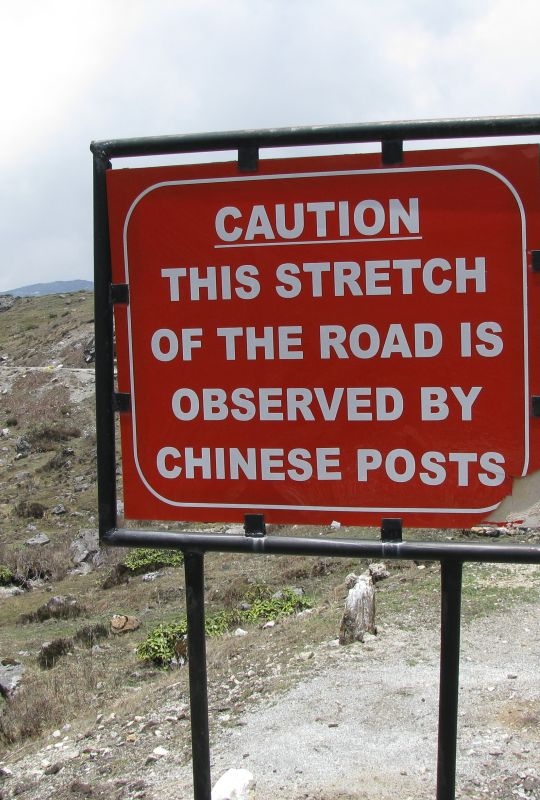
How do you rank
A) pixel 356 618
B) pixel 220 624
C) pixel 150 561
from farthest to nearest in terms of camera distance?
pixel 150 561, pixel 220 624, pixel 356 618

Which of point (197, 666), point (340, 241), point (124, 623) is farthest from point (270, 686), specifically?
point (124, 623)

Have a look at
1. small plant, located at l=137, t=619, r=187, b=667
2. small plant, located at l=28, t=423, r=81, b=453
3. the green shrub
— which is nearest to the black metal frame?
small plant, located at l=137, t=619, r=187, b=667

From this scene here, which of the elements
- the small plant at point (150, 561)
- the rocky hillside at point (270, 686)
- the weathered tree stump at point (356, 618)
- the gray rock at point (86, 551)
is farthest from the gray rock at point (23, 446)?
the weathered tree stump at point (356, 618)

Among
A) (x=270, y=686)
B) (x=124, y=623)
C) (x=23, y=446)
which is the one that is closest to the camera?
(x=270, y=686)

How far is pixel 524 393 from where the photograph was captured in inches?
95.8

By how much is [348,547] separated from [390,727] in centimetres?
274

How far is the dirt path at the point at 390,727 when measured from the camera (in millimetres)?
3988

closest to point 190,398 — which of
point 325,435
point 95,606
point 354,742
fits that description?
point 325,435

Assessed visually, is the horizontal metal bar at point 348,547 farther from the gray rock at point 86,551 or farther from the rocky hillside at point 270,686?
the gray rock at point 86,551

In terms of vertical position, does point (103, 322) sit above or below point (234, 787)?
above

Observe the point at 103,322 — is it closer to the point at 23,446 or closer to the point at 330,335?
the point at 330,335

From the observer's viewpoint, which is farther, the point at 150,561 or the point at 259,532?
the point at 150,561

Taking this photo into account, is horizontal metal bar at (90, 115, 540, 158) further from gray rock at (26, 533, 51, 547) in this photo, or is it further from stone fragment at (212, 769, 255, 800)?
gray rock at (26, 533, 51, 547)

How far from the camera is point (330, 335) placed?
255cm
